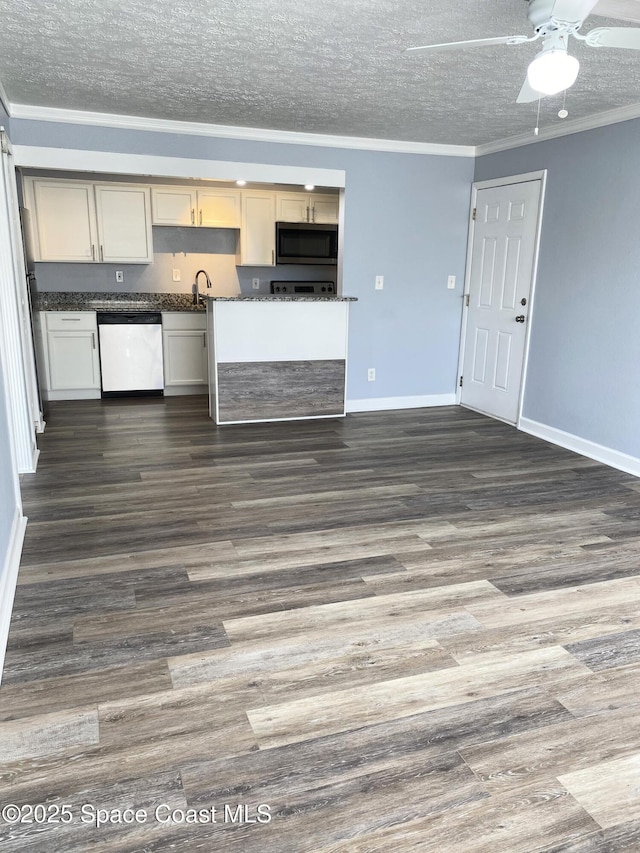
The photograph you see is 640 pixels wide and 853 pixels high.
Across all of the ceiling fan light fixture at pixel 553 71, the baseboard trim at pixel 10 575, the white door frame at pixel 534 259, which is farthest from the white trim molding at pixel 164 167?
the ceiling fan light fixture at pixel 553 71

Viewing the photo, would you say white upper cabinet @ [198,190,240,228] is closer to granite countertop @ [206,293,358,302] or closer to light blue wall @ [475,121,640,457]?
granite countertop @ [206,293,358,302]

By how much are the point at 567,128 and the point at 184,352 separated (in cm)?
405

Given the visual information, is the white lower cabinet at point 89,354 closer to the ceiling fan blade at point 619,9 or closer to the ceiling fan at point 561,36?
the ceiling fan at point 561,36

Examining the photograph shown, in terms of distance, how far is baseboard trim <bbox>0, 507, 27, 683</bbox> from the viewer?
7.17 feet

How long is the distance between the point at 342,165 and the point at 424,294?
1.38 metres

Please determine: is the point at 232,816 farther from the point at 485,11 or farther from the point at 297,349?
the point at 297,349

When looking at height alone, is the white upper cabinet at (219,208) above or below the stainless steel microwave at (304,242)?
above

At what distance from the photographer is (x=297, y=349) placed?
5.34 meters

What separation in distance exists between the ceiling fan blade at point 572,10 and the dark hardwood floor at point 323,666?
2.21m

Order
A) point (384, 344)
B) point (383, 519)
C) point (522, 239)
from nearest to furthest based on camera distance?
point (383, 519) < point (522, 239) < point (384, 344)

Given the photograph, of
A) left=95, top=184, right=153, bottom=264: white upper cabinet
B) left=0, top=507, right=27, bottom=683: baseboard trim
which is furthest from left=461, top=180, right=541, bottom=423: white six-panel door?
left=0, top=507, right=27, bottom=683: baseboard trim

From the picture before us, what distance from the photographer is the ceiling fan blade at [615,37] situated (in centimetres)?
224

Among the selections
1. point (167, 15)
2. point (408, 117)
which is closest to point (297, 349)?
point (408, 117)

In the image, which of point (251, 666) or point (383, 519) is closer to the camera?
point (251, 666)
